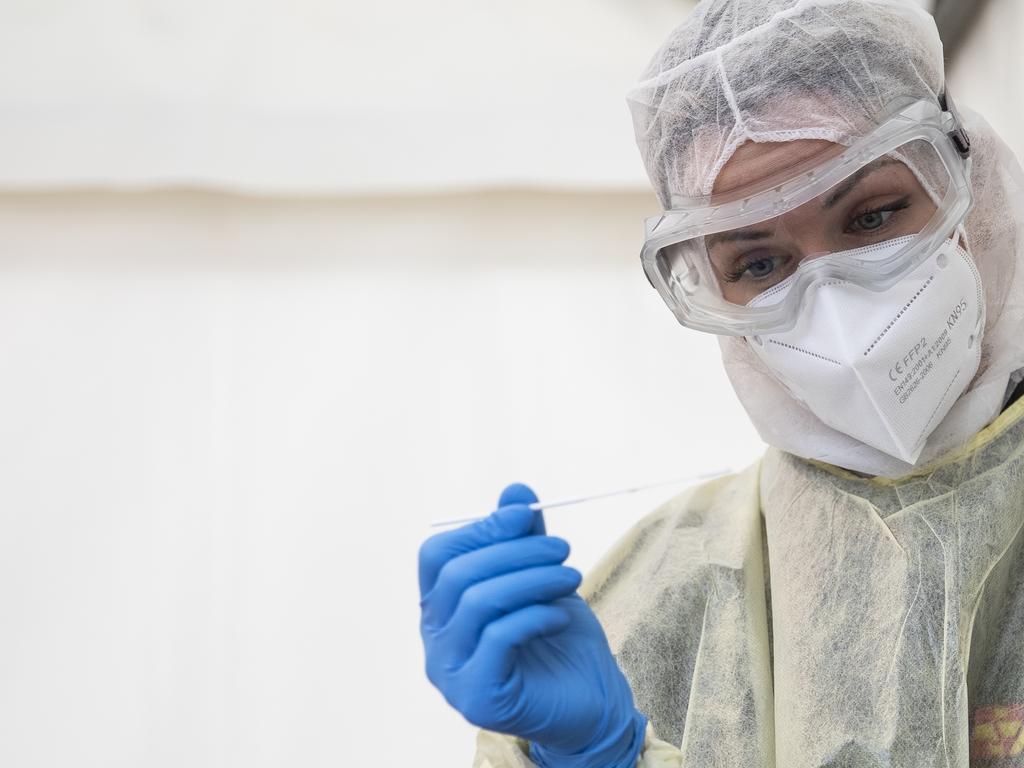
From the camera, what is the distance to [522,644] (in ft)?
3.05

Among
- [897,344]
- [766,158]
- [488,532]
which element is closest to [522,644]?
[488,532]

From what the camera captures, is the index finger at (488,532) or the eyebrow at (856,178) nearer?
the index finger at (488,532)

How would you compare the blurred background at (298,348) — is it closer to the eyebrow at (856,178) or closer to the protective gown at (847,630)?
the protective gown at (847,630)

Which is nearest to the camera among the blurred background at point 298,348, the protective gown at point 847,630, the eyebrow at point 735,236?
the protective gown at point 847,630

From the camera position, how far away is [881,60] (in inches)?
44.1

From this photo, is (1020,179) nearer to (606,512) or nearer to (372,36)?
(606,512)

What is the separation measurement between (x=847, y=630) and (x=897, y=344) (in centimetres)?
33

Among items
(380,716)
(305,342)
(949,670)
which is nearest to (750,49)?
(949,670)

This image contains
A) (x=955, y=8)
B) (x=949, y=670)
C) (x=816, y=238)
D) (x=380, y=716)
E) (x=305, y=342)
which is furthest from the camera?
(x=305, y=342)

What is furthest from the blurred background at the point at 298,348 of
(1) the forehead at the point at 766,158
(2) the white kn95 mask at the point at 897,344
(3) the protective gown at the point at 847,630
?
(2) the white kn95 mask at the point at 897,344

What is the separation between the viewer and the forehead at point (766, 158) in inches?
43.3

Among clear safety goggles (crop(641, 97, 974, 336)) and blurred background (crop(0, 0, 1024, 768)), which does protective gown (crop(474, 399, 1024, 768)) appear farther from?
blurred background (crop(0, 0, 1024, 768))

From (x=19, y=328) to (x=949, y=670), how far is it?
1.91 m

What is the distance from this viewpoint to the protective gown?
3.35 feet
